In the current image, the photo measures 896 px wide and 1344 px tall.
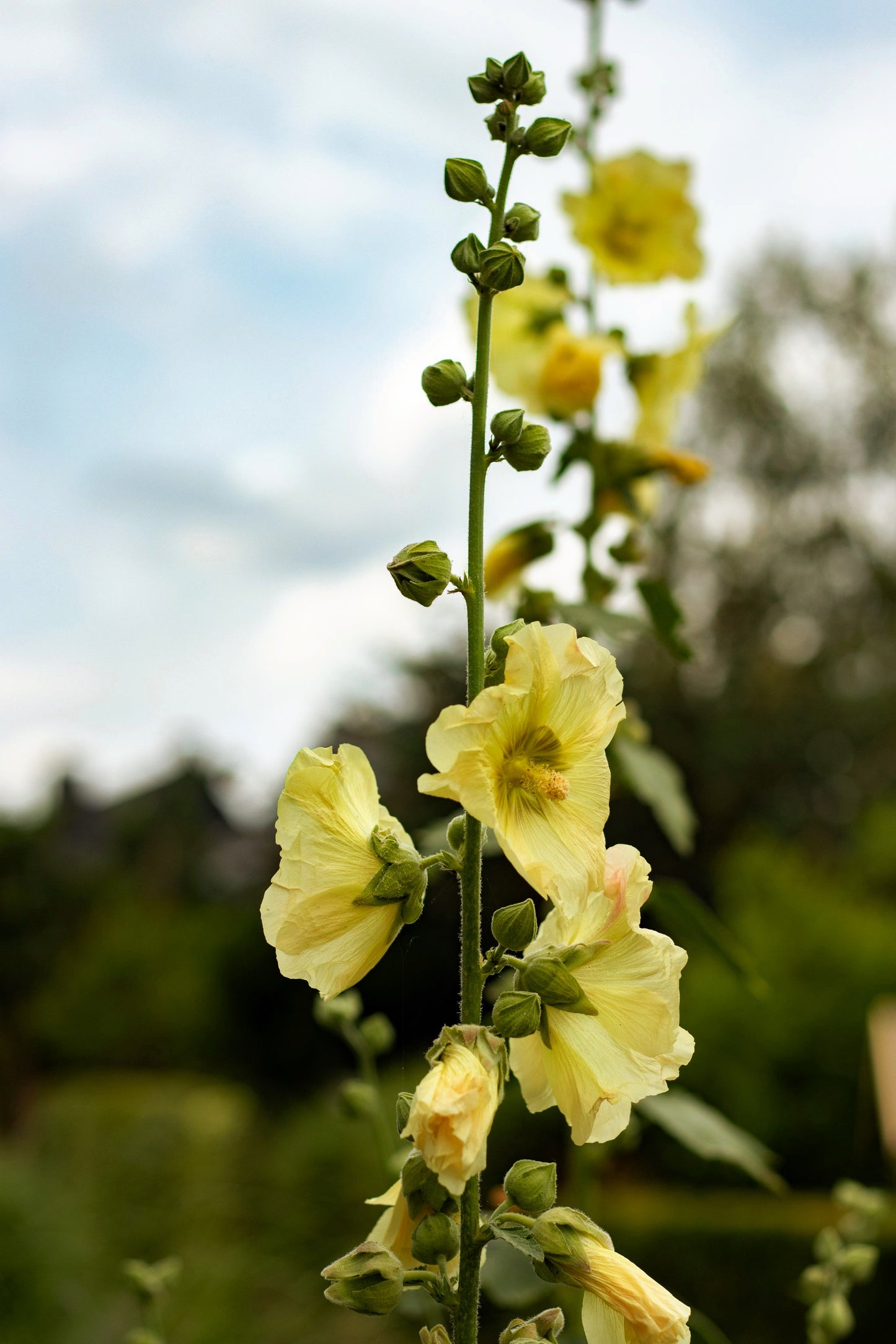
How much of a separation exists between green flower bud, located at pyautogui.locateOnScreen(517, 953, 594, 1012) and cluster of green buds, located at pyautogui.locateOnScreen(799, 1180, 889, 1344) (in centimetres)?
94

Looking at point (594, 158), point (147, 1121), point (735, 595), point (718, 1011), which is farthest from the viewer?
point (735, 595)

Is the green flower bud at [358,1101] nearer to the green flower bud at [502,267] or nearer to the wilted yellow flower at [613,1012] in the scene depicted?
the wilted yellow flower at [613,1012]

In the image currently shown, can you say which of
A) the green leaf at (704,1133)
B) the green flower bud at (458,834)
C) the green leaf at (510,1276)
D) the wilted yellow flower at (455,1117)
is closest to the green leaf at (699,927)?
the green leaf at (704,1133)

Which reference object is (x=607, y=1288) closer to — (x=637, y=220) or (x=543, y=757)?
(x=543, y=757)

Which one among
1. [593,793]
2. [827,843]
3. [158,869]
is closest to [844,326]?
[827,843]

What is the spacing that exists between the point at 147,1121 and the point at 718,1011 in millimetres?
3726

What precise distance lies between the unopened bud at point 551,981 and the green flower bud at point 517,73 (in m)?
0.67

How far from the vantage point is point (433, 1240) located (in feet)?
2.29

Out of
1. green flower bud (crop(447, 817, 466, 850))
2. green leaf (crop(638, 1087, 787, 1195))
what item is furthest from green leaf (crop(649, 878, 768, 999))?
green flower bud (crop(447, 817, 466, 850))

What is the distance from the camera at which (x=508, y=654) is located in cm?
73

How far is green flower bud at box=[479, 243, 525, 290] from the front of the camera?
2.58 feet

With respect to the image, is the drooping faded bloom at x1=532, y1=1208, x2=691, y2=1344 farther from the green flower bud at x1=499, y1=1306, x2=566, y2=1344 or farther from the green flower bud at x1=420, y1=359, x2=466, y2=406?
the green flower bud at x1=420, y1=359, x2=466, y2=406

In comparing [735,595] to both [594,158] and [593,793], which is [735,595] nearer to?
[594,158]

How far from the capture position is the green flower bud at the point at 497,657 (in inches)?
30.4
